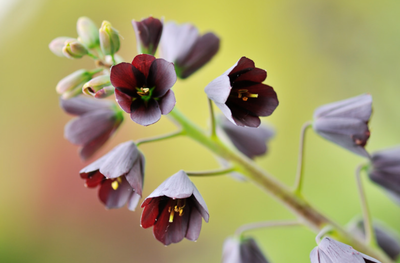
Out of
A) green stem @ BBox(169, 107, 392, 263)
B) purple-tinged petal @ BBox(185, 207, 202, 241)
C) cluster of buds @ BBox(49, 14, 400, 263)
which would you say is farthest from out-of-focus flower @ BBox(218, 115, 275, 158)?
purple-tinged petal @ BBox(185, 207, 202, 241)

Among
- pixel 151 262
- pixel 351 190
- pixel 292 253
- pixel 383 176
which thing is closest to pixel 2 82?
pixel 151 262

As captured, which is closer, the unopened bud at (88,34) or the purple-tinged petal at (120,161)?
the purple-tinged petal at (120,161)

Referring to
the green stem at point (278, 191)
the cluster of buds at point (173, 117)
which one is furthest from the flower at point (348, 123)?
the green stem at point (278, 191)

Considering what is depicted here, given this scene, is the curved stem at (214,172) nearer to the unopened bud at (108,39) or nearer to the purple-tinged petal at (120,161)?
the purple-tinged petal at (120,161)

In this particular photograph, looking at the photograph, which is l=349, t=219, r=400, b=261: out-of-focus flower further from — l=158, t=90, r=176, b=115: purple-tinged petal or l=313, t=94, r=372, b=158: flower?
l=158, t=90, r=176, b=115: purple-tinged petal

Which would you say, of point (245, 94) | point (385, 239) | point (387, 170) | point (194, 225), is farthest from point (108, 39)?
point (385, 239)
